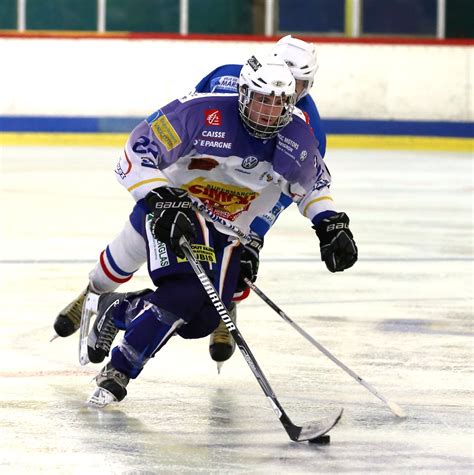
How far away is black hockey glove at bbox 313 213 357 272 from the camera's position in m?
3.90

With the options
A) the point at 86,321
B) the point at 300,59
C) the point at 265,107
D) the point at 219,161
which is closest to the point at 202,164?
the point at 219,161

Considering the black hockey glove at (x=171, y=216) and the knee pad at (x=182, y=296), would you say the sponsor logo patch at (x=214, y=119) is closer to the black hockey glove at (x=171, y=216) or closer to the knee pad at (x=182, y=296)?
the black hockey glove at (x=171, y=216)

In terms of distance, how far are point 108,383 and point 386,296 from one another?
86.7 inches

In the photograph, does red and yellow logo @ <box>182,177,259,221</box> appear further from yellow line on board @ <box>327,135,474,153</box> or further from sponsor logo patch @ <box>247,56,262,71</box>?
yellow line on board @ <box>327,135,474,153</box>

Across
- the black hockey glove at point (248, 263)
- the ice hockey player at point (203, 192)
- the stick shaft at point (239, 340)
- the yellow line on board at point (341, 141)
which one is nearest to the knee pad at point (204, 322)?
the ice hockey player at point (203, 192)

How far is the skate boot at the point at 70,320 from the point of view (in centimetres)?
452

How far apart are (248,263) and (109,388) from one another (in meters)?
0.79

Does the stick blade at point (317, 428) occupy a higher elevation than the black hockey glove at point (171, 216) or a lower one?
lower

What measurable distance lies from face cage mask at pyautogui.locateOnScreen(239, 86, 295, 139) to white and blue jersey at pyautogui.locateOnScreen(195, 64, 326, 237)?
56 centimetres

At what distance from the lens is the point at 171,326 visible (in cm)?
375

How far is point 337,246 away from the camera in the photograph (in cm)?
390

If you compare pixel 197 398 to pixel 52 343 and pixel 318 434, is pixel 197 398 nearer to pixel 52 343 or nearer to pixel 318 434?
pixel 318 434

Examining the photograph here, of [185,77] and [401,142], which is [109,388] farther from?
[401,142]

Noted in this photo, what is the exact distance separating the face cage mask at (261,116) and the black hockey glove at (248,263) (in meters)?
0.55
